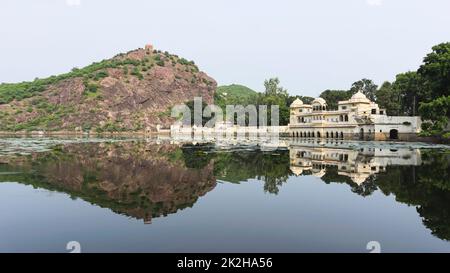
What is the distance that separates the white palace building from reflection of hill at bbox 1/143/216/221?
149 ft

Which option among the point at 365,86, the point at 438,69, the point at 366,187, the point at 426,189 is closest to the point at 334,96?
the point at 365,86

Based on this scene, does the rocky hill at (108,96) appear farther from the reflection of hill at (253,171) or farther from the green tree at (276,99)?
the reflection of hill at (253,171)

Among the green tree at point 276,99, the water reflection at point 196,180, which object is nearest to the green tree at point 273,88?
the green tree at point 276,99

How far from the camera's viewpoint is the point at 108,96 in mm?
123125

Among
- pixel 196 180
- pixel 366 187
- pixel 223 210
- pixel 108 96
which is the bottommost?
pixel 223 210

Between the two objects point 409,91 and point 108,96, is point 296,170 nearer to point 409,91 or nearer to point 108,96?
point 409,91

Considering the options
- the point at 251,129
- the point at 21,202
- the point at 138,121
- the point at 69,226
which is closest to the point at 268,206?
the point at 69,226

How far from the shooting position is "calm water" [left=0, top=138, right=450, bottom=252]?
29.9ft

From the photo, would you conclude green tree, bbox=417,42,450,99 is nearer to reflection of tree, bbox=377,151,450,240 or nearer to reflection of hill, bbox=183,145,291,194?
reflection of tree, bbox=377,151,450,240

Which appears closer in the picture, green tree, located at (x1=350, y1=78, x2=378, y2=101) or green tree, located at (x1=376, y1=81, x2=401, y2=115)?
green tree, located at (x1=376, y1=81, x2=401, y2=115)

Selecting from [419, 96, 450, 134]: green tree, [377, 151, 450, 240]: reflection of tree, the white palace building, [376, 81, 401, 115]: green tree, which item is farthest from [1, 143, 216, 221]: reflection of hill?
[376, 81, 401, 115]: green tree

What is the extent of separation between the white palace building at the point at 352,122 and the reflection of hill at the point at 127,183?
45.5 meters

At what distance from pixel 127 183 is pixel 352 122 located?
5739 cm
